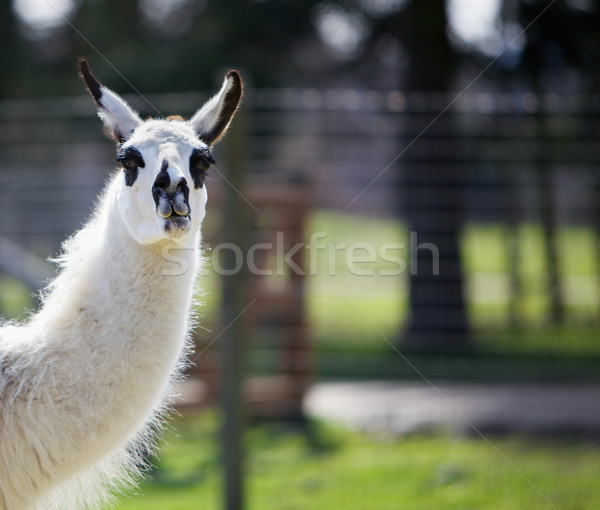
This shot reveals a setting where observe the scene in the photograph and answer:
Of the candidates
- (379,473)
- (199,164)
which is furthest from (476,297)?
(199,164)

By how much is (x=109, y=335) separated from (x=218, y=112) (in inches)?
43.9

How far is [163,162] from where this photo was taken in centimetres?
284

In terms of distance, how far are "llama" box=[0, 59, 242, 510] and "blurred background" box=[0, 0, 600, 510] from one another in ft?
4.31

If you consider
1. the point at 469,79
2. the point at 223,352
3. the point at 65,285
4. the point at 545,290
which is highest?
the point at 469,79

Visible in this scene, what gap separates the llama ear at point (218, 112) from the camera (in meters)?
3.26

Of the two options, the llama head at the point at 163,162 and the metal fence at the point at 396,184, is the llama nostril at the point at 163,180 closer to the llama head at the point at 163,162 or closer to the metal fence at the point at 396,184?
the llama head at the point at 163,162

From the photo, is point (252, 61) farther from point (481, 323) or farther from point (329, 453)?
point (329, 453)

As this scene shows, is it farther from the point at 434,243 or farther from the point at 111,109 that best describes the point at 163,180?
the point at 434,243

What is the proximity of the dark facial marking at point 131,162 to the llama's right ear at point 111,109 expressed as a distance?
0.23 meters

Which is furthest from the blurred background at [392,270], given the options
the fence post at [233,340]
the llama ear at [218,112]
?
the llama ear at [218,112]

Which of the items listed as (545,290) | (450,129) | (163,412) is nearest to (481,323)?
(545,290)

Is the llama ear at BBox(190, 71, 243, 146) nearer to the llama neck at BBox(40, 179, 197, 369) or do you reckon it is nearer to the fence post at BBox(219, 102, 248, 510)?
the llama neck at BBox(40, 179, 197, 369)

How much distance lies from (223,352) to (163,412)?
1115 mm

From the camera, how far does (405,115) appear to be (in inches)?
242
